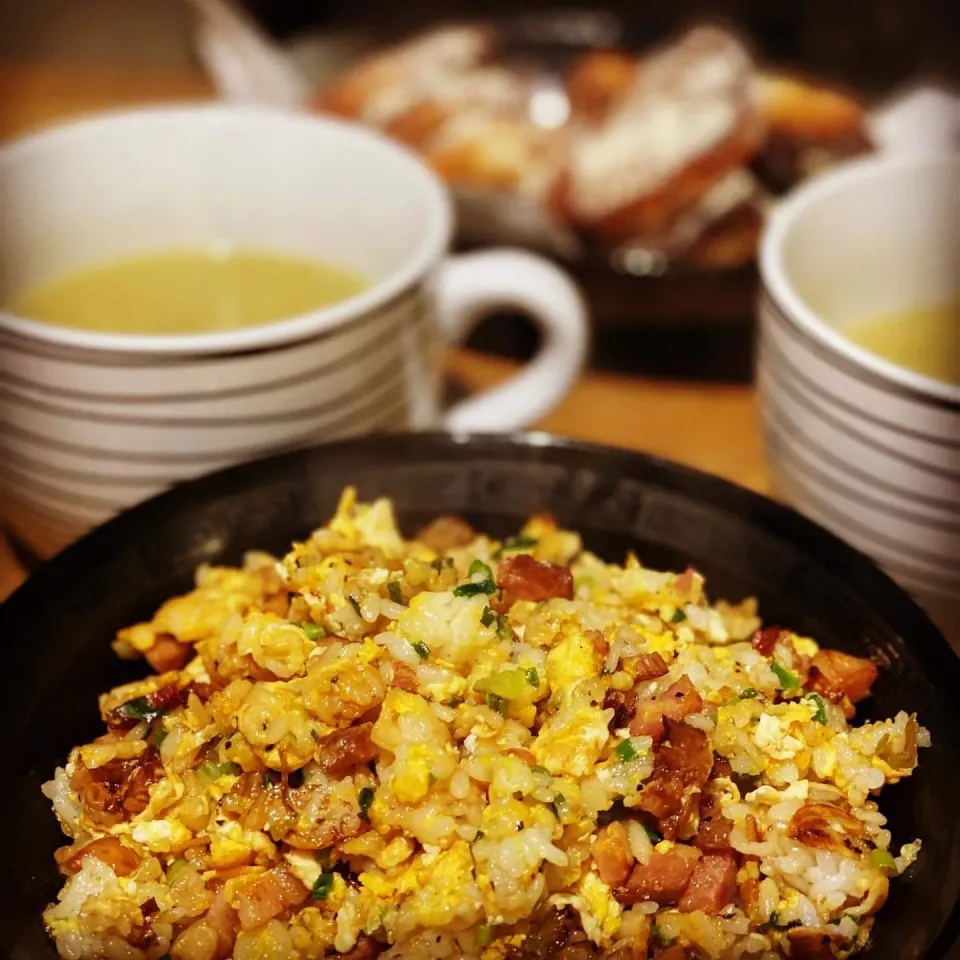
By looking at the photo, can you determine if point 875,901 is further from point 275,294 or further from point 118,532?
point 275,294

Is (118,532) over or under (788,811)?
over

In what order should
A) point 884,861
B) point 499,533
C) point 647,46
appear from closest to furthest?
point 884,861 → point 499,533 → point 647,46

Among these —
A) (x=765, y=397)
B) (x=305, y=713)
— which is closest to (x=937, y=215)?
(x=765, y=397)

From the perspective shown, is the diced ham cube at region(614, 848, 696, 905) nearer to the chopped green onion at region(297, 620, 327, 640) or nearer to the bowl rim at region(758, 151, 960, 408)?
the chopped green onion at region(297, 620, 327, 640)

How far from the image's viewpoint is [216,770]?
75cm

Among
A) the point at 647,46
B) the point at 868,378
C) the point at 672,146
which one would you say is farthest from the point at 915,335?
the point at 647,46

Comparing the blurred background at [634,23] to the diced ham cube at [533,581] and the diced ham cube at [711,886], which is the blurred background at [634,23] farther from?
the diced ham cube at [711,886]

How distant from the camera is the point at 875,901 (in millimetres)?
691

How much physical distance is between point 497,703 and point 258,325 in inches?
22.1

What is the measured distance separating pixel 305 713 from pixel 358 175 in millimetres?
686

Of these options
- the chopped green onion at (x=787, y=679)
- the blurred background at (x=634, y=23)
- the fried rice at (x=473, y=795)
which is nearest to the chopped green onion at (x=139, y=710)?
the fried rice at (x=473, y=795)

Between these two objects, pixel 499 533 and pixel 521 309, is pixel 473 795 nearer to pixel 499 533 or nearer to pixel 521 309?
pixel 499 533

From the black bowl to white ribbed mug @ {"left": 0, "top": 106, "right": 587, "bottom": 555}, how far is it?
72mm

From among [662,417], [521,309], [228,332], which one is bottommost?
[662,417]
